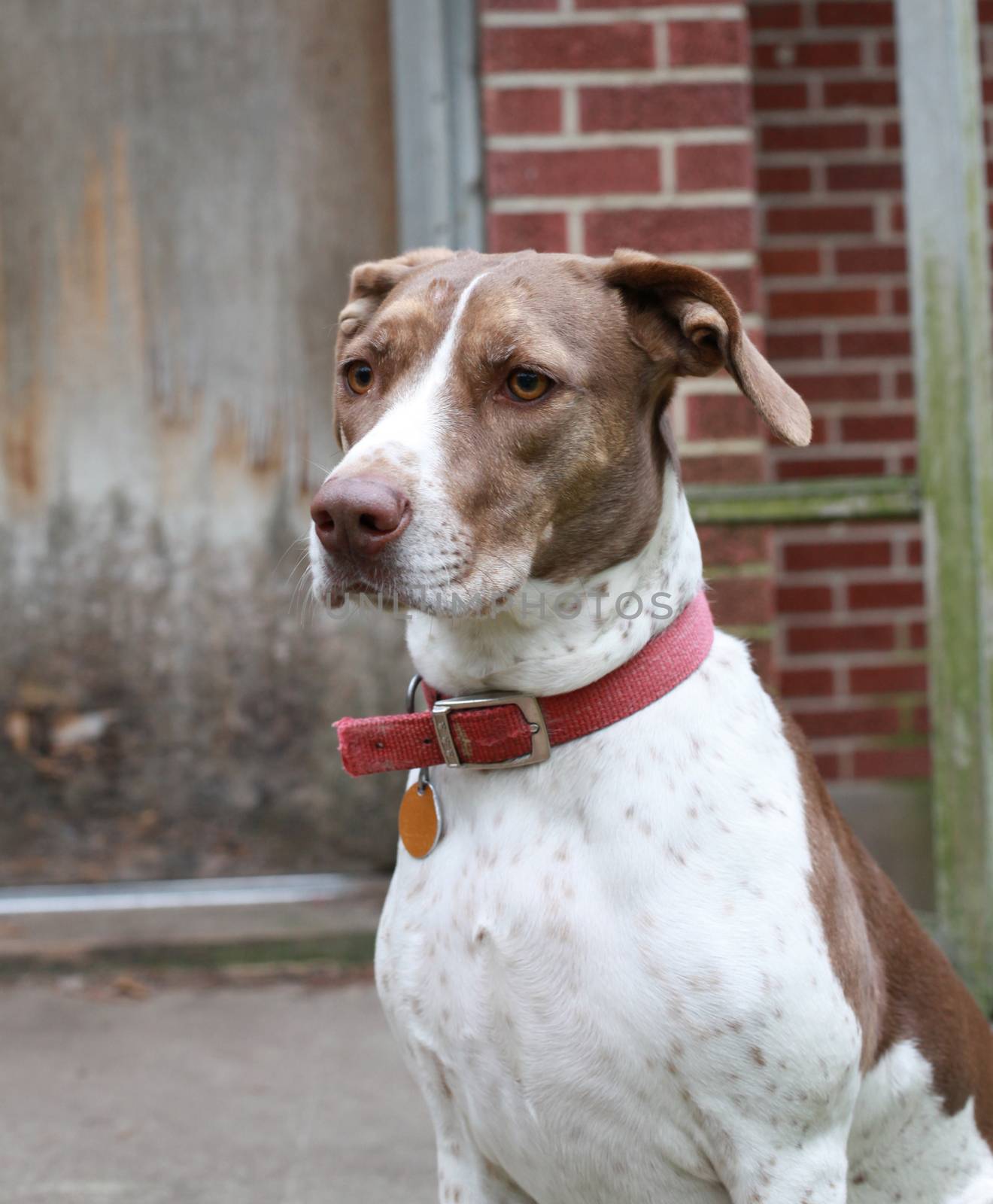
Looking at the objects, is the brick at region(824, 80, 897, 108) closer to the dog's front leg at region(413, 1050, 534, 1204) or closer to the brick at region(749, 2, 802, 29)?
the brick at region(749, 2, 802, 29)

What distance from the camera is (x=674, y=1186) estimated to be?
1.76m

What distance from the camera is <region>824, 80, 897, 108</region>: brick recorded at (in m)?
3.77

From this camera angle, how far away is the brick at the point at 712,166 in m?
3.11

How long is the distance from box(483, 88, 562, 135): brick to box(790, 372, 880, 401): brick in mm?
1101

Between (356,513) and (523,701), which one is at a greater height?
(356,513)

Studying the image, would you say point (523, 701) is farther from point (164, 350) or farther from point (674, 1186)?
point (164, 350)

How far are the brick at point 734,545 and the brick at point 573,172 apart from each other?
2.53 ft

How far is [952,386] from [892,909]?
139cm

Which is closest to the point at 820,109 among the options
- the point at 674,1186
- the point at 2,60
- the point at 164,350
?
the point at 164,350

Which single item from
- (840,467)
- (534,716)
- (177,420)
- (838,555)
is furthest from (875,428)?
(534,716)

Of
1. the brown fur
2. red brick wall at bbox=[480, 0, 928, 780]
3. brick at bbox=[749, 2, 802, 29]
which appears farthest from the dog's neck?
Answer: brick at bbox=[749, 2, 802, 29]

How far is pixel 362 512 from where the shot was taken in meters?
1.65

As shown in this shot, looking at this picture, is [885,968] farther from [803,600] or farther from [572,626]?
[803,600]

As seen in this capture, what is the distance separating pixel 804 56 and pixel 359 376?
234 centimetres
